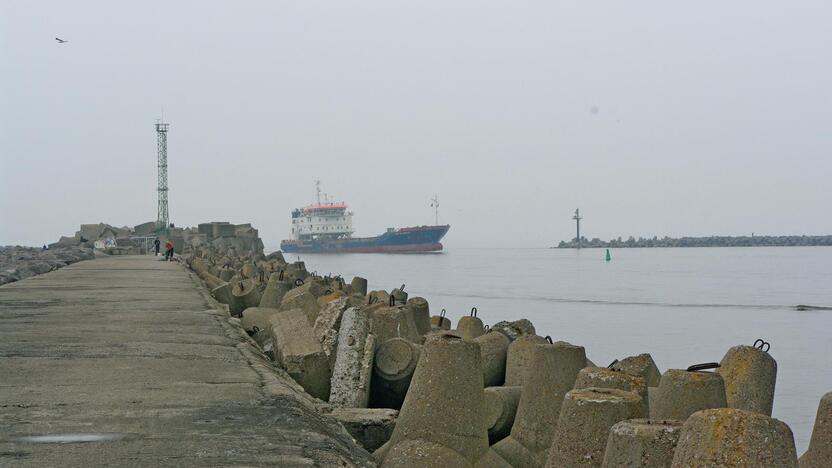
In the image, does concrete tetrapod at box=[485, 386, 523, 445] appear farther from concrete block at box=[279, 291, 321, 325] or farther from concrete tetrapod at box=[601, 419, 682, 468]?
concrete block at box=[279, 291, 321, 325]

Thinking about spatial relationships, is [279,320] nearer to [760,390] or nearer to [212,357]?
[212,357]

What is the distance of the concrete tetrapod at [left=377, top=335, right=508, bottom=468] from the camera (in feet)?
15.4

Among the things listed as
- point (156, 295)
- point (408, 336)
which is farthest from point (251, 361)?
point (156, 295)

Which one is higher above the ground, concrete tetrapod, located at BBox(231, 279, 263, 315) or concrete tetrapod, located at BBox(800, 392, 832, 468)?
Result: concrete tetrapod, located at BBox(231, 279, 263, 315)

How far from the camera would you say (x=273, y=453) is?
3791 mm

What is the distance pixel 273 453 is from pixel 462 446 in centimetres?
123

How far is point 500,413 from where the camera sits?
18.5 ft

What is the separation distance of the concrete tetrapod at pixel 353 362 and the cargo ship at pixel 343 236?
3503 inches

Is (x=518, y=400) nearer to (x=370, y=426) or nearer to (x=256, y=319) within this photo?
(x=370, y=426)

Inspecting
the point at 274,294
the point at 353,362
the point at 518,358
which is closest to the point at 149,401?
the point at 353,362

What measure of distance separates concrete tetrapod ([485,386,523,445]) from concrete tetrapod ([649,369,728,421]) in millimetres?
1375

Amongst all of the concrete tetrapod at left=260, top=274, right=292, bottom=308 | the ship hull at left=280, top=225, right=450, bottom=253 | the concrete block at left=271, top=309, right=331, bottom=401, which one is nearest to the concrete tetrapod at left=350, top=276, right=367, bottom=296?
→ the concrete tetrapod at left=260, top=274, right=292, bottom=308

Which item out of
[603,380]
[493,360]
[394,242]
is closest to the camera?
[603,380]

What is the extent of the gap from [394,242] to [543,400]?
300 feet
